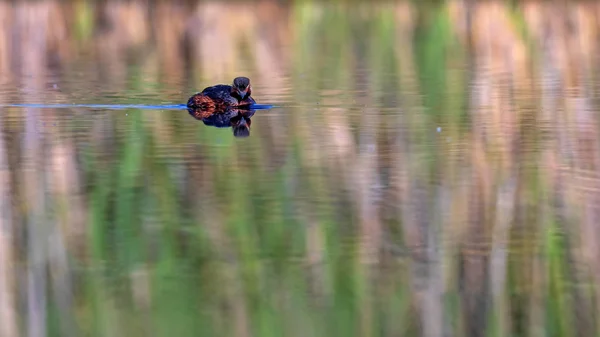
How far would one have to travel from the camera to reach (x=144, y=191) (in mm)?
6418

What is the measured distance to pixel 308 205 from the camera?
612cm

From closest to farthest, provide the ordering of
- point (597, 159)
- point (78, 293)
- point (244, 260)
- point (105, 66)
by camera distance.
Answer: point (78, 293), point (244, 260), point (597, 159), point (105, 66)

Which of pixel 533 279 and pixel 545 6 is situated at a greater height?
A: pixel 545 6

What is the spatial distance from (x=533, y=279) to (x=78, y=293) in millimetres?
1630

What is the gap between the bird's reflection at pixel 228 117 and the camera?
28.9 ft

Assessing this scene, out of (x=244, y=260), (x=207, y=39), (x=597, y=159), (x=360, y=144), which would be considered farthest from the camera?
(x=207, y=39)

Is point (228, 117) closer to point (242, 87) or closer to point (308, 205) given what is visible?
point (242, 87)

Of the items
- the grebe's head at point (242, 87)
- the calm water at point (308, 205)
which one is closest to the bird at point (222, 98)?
the grebe's head at point (242, 87)

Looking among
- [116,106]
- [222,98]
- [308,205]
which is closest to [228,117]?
[222,98]

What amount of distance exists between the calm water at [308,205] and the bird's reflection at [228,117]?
10cm

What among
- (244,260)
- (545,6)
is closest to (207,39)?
(545,6)

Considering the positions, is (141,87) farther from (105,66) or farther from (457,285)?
(457,285)

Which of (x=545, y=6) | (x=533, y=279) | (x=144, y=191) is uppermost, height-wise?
(x=545, y=6)

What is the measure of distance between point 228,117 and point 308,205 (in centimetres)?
334
